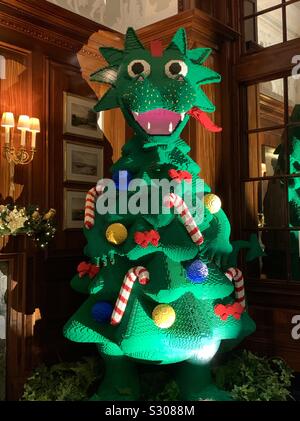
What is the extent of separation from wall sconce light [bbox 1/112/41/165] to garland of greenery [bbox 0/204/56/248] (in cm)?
29

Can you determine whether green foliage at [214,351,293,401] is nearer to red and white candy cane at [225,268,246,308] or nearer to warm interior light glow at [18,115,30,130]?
red and white candy cane at [225,268,246,308]

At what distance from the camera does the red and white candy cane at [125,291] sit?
6.76ft

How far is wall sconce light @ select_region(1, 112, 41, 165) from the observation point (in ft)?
8.37

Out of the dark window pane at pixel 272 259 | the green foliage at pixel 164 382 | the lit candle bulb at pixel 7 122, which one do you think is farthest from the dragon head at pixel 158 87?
the green foliage at pixel 164 382

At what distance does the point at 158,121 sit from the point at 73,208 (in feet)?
3.63

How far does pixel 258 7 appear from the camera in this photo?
124 inches

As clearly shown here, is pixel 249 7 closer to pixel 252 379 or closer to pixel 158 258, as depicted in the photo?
pixel 158 258

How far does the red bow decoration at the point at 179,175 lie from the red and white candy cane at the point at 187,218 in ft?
0.36

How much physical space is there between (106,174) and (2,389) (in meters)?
1.60

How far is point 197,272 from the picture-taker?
208 centimetres

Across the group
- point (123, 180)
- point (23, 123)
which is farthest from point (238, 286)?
point (23, 123)

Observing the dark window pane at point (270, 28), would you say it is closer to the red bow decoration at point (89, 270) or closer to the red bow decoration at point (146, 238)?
the red bow decoration at point (146, 238)

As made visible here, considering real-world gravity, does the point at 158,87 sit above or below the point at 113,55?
below
